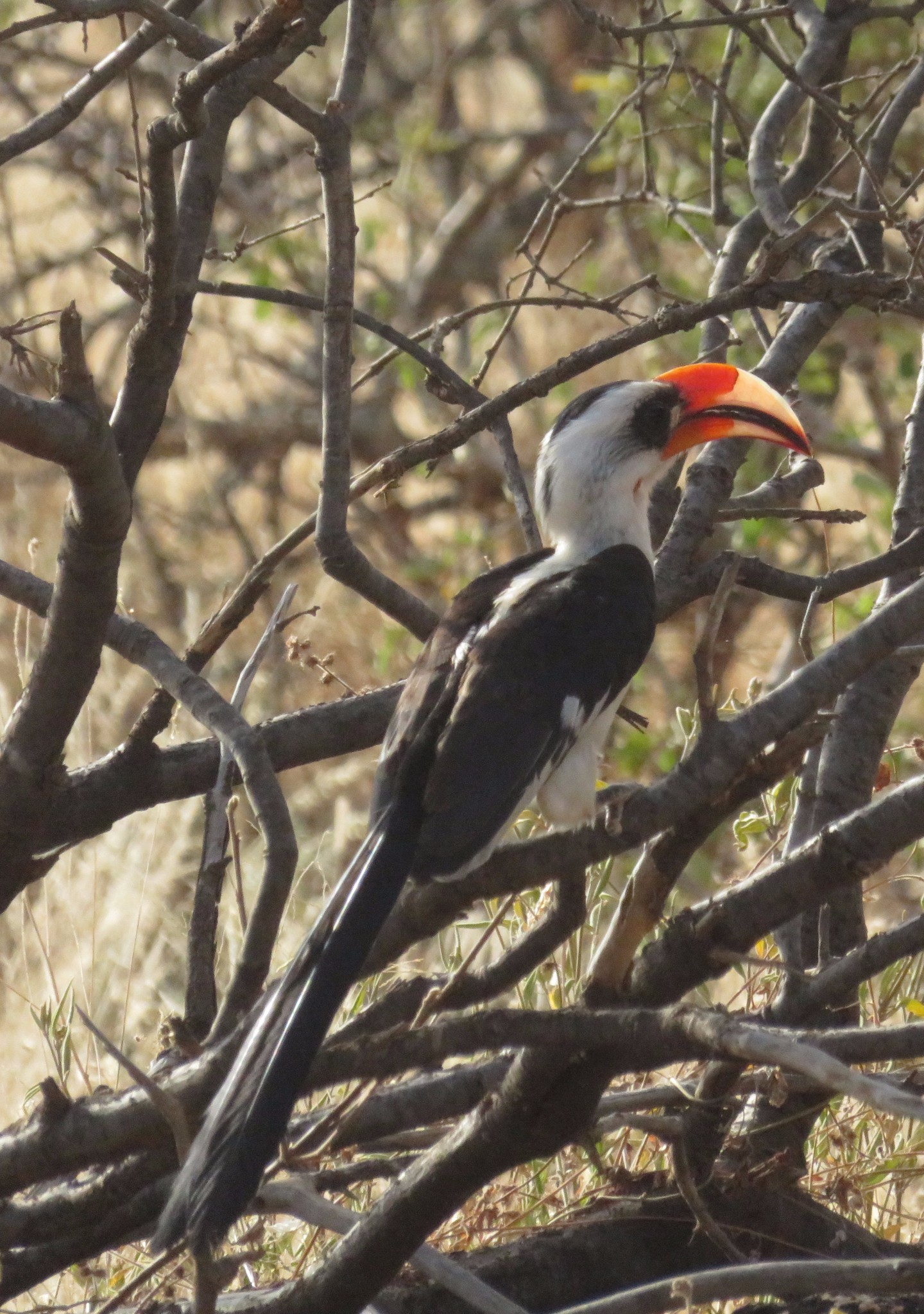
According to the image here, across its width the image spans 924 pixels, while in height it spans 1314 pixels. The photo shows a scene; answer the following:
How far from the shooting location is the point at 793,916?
1920 mm

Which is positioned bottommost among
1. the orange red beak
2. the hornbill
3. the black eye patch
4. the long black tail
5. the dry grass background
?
the long black tail

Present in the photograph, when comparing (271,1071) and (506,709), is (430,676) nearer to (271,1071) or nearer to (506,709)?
(506,709)

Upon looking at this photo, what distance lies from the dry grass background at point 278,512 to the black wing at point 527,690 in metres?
0.92

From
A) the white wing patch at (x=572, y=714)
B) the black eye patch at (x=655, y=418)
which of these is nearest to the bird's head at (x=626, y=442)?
the black eye patch at (x=655, y=418)

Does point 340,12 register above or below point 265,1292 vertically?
above

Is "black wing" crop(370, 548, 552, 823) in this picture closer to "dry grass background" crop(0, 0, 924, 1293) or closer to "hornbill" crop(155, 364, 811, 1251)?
"hornbill" crop(155, 364, 811, 1251)

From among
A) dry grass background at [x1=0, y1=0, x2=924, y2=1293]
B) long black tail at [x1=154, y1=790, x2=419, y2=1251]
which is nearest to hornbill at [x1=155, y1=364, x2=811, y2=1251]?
long black tail at [x1=154, y1=790, x2=419, y2=1251]

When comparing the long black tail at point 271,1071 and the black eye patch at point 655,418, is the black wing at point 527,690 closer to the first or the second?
the long black tail at point 271,1071

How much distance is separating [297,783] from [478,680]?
4.30 metres

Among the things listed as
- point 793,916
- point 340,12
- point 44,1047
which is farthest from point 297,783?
point 793,916

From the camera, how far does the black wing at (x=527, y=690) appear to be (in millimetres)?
2389

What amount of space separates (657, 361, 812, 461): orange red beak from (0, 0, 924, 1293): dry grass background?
782 mm

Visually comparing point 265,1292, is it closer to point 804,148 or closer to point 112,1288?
point 112,1288

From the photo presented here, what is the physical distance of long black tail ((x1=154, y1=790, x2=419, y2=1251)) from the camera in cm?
176
